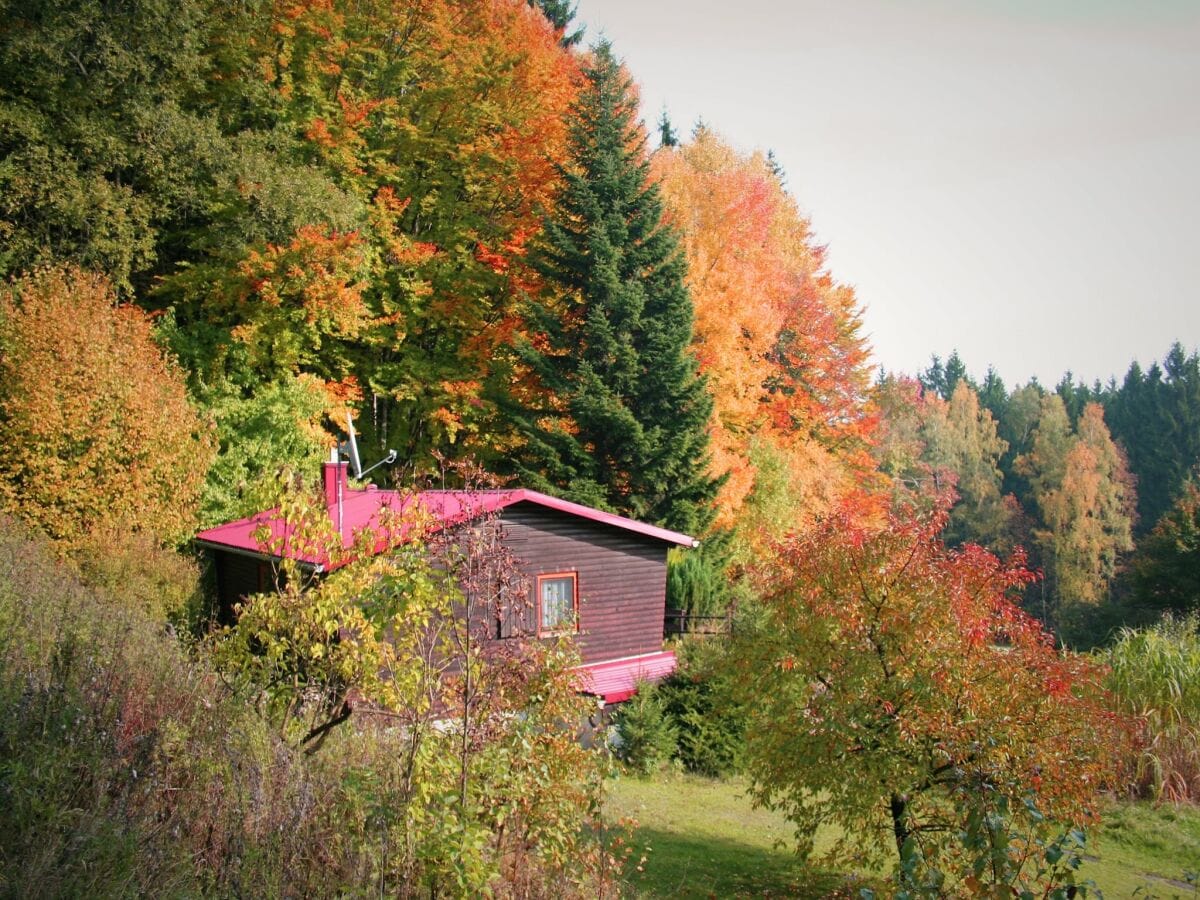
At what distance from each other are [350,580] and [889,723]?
5.28 metres

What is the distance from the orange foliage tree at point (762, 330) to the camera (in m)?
26.2

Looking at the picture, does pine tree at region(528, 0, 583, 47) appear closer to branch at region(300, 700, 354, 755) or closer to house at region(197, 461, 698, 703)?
house at region(197, 461, 698, 703)

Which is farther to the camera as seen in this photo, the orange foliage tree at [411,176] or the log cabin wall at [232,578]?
the orange foliage tree at [411,176]

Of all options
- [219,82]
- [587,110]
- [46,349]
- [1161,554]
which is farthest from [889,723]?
[1161,554]

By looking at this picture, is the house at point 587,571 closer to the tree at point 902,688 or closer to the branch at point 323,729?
the tree at point 902,688

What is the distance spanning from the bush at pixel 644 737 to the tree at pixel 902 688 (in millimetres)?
6656

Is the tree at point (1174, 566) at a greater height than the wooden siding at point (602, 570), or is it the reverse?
the tree at point (1174, 566)

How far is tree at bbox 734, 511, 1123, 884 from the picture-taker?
26.6ft

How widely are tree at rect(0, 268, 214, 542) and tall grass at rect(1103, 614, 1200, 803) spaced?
17.1 m

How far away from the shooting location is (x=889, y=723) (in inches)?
341

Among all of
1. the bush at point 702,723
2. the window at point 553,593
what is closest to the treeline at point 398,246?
the window at point 553,593

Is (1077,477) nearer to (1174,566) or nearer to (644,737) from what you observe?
(1174,566)

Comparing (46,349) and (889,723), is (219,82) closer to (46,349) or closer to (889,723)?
(46,349)

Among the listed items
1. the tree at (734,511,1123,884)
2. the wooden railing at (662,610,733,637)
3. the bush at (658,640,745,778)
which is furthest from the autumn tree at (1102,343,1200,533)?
the tree at (734,511,1123,884)
